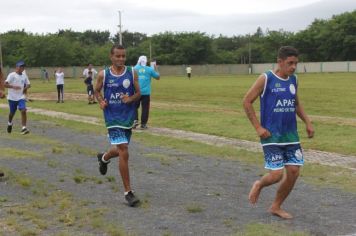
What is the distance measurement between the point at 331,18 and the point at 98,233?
103 m

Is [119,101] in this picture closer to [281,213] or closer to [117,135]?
[117,135]

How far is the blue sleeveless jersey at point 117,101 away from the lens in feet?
24.2

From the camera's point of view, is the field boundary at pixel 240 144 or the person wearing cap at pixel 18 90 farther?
the person wearing cap at pixel 18 90

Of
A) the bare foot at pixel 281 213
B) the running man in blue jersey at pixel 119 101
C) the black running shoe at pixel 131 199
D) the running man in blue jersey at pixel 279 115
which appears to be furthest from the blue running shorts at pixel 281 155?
the running man in blue jersey at pixel 119 101

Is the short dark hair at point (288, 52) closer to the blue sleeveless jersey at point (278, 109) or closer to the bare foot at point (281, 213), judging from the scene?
the blue sleeveless jersey at point (278, 109)

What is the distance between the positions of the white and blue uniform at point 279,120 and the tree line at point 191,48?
91.7 meters

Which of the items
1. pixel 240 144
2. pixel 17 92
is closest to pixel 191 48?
pixel 17 92

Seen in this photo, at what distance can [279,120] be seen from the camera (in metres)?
6.37

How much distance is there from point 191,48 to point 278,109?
10206 centimetres

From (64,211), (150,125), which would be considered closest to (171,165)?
(64,211)

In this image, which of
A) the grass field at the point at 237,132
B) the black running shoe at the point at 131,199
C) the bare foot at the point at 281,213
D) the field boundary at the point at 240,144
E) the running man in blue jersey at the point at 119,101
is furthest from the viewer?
the field boundary at the point at 240,144

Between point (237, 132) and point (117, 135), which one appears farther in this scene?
point (237, 132)

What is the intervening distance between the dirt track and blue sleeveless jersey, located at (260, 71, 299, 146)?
90cm

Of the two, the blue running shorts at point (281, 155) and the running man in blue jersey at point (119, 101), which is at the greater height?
the running man in blue jersey at point (119, 101)
